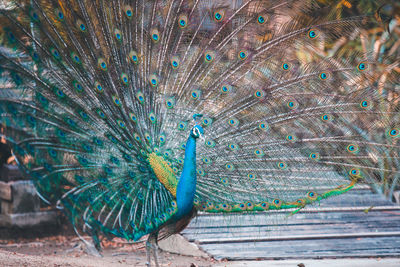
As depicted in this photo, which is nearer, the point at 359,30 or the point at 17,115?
the point at 359,30

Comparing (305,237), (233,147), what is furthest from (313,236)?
(233,147)

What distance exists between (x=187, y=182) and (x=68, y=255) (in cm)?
322

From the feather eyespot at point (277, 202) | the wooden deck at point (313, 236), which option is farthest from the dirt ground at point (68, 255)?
the feather eyespot at point (277, 202)

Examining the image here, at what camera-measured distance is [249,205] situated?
474 centimetres

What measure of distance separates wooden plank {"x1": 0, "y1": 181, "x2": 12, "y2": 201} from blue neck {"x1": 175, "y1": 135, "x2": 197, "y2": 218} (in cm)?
425

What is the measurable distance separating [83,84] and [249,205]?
2062 millimetres

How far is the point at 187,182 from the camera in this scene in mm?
4484

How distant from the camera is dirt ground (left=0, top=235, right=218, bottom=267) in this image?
5.14 metres

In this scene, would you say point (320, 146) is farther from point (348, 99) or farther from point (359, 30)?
point (359, 30)

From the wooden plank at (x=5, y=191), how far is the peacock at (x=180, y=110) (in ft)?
9.80

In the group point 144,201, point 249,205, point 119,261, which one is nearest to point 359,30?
point 249,205

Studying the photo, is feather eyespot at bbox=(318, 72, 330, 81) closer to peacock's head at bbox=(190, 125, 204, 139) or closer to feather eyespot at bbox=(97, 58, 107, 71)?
peacock's head at bbox=(190, 125, 204, 139)

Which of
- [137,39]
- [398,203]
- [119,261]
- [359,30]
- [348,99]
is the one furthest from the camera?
[398,203]

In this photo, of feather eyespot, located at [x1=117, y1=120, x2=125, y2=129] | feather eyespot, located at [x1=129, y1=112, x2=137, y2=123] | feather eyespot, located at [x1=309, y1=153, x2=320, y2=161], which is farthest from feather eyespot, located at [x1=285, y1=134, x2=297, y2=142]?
feather eyespot, located at [x1=117, y1=120, x2=125, y2=129]
